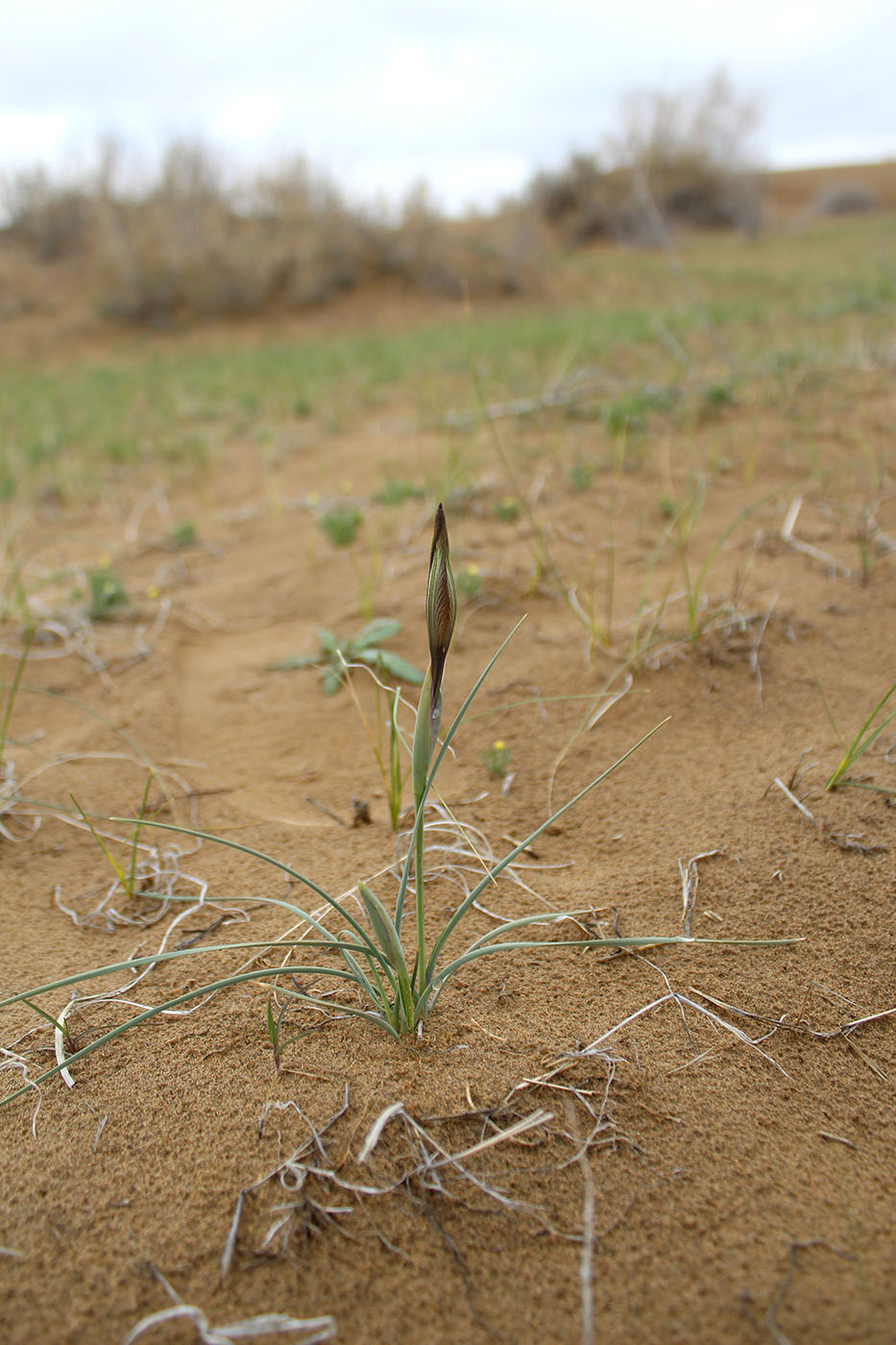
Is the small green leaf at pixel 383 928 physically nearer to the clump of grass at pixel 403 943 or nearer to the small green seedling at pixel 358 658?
the clump of grass at pixel 403 943

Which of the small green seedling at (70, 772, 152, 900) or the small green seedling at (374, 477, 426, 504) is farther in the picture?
the small green seedling at (374, 477, 426, 504)

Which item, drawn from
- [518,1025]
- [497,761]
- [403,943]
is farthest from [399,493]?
[518,1025]

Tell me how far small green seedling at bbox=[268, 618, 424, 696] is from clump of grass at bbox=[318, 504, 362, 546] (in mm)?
598

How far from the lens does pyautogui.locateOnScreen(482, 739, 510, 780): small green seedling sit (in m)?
1.63

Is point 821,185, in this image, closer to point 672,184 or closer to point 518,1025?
point 672,184

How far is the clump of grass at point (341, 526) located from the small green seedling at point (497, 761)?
119 centimetres

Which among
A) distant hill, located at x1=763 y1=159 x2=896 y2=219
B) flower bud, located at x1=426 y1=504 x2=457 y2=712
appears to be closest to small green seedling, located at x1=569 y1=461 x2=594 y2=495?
flower bud, located at x1=426 y1=504 x2=457 y2=712

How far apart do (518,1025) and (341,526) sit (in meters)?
1.82

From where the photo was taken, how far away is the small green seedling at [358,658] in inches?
75.1

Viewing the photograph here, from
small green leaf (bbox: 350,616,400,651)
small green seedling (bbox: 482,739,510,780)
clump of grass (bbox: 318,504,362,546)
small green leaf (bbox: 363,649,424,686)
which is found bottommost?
small green seedling (bbox: 482,739,510,780)

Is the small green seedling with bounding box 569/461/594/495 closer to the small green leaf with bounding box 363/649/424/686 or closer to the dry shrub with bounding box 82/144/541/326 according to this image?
the small green leaf with bounding box 363/649/424/686

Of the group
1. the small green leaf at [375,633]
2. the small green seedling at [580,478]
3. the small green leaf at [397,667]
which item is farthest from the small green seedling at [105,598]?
the small green seedling at [580,478]

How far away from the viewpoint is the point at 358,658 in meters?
1.96

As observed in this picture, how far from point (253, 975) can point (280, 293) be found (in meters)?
11.9
